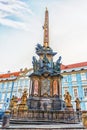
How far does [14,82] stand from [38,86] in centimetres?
2818

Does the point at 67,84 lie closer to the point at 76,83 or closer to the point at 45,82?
the point at 76,83

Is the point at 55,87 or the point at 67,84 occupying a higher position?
the point at 67,84

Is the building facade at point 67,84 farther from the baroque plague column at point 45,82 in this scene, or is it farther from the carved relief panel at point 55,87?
the carved relief panel at point 55,87

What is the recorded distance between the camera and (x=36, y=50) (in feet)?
57.4

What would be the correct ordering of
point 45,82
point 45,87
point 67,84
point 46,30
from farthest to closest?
1. point 67,84
2. point 46,30
3. point 45,82
4. point 45,87

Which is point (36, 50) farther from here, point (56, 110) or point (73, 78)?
point (73, 78)

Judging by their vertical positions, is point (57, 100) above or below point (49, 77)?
below

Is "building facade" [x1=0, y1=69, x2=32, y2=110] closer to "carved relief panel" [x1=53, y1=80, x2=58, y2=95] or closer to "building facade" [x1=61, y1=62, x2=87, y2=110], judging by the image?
"building facade" [x1=61, y1=62, x2=87, y2=110]

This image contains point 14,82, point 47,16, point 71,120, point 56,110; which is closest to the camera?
point 71,120

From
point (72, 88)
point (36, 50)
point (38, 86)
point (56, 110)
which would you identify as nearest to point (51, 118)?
point (56, 110)

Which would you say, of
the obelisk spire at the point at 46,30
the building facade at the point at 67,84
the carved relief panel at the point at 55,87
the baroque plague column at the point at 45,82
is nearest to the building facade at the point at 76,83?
the building facade at the point at 67,84

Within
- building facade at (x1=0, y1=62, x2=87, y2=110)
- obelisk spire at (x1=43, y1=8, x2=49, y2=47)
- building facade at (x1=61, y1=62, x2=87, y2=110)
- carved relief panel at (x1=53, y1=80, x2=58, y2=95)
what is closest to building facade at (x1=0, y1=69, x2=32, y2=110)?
building facade at (x1=0, y1=62, x2=87, y2=110)

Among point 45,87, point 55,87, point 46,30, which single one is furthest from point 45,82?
point 46,30

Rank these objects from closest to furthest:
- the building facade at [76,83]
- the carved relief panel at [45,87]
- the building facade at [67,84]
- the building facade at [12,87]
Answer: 1. the carved relief panel at [45,87]
2. the building facade at [76,83]
3. the building facade at [67,84]
4. the building facade at [12,87]
